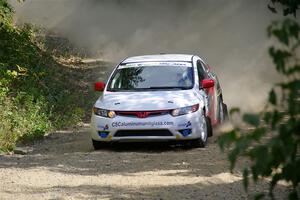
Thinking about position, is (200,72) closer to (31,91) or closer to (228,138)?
(31,91)

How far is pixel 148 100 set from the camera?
33.7 feet

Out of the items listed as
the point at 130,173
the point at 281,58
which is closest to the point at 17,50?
the point at 130,173

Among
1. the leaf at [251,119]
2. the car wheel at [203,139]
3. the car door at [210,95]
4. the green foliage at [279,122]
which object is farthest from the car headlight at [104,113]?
the leaf at [251,119]

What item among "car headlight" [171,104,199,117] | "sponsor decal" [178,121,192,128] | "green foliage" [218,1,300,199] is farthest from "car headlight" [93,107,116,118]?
"green foliage" [218,1,300,199]

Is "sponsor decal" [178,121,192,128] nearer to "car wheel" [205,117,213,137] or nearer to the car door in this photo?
"car wheel" [205,117,213,137]

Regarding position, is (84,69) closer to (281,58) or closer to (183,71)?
(183,71)

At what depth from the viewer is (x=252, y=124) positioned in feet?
8.00

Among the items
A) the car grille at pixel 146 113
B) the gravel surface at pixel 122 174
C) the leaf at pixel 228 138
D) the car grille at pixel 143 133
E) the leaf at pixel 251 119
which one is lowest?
the gravel surface at pixel 122 174

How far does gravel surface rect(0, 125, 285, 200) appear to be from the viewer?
709cm

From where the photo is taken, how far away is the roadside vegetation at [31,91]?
12468mm

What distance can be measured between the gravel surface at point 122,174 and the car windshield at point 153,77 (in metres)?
1.09

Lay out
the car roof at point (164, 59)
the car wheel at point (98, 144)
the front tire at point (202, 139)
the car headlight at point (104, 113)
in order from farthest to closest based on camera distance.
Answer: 1. the car roof at point (164, 59)
2. the car wheel at point (98, 144)
3. the front tire at point (202, 139)
4. the car headlight at point (104, 113)

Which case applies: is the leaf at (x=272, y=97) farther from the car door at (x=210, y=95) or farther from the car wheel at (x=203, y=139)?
the car door at (x=210, y=95)

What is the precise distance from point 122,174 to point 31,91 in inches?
287
